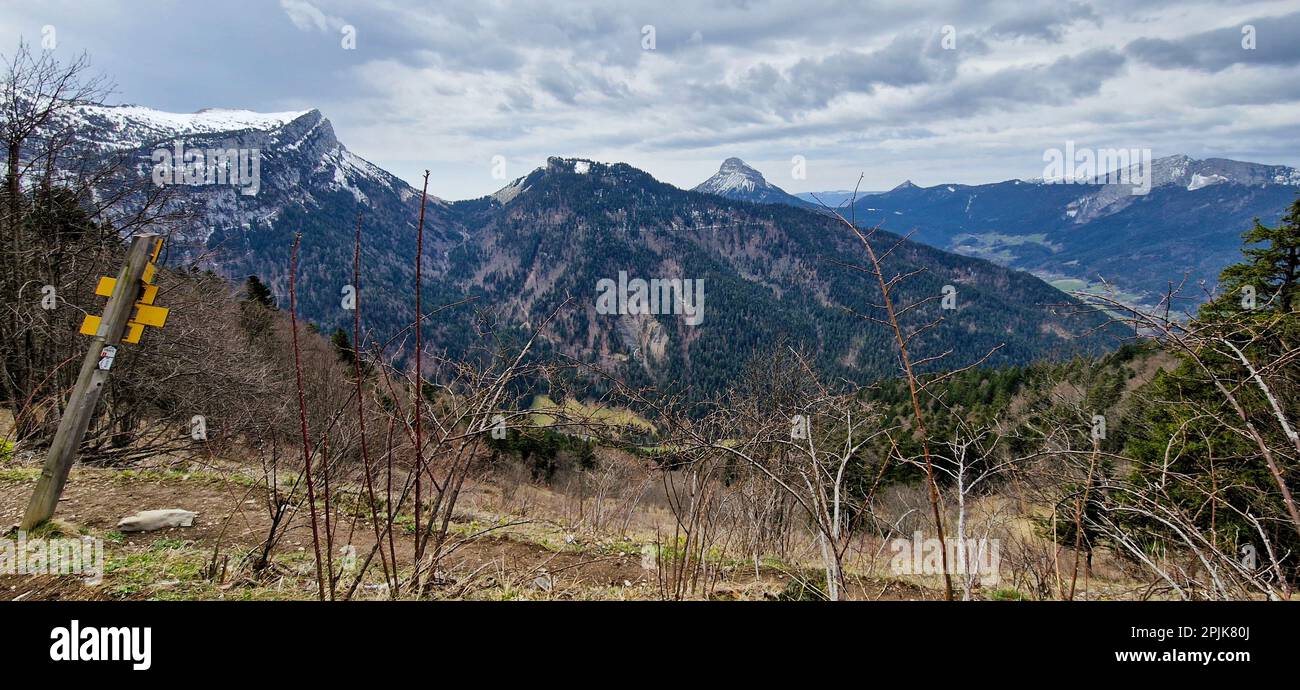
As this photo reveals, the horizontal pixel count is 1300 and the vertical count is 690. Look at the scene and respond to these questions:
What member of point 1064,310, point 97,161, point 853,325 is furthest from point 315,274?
point 1064,310

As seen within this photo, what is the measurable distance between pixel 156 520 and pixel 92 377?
7.01 feet

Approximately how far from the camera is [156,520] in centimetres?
604

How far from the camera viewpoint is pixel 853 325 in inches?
5974

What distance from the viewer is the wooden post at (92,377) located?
15.6 ft

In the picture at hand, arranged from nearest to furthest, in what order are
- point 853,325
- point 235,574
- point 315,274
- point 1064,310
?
point 1064,310
point 235,574
point 853,325
point 315,274

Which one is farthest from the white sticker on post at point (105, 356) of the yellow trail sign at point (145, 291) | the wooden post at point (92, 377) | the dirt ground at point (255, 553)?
the dirt ground at point (255, 553)

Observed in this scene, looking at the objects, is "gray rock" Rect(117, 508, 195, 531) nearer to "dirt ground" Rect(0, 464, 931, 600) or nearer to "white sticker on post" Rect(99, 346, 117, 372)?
"dirt ground" Rect(0, 464, 931, 600)

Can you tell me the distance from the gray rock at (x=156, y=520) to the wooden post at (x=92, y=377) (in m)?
0.91

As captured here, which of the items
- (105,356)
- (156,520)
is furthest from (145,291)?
(156,520)

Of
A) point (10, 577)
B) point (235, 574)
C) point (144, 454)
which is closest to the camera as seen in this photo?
point (10, 577)

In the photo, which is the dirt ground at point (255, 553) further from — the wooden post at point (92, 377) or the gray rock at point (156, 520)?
the wooden post at point (92, 377)

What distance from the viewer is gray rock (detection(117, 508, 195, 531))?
19.1 ft
